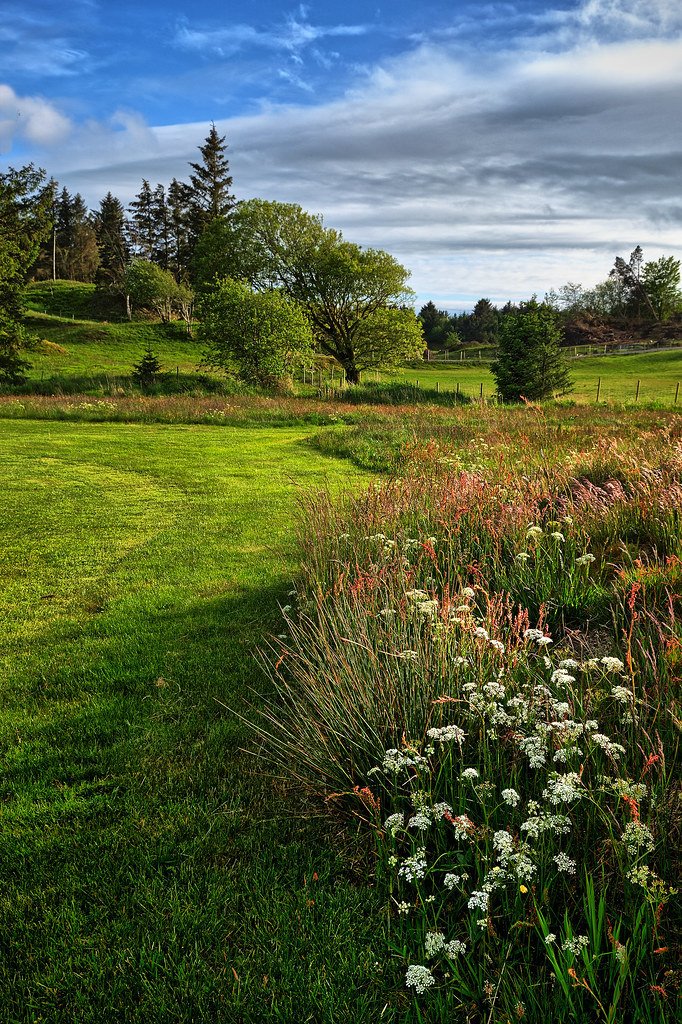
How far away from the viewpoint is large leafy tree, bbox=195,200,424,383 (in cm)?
→ 3978

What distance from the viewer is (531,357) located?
29.5m

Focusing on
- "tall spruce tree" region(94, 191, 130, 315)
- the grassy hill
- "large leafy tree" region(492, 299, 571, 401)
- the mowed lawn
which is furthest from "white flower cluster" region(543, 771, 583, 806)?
"tall spruce tree" region(94, 191, 130, 315)

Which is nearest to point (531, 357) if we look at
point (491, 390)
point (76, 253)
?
point (491, 390)

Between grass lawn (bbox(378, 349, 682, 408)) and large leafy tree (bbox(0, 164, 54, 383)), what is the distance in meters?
23.3

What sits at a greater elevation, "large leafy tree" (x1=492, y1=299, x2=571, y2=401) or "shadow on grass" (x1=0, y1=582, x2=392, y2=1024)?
"large leafy tree" (x1=492, y1=299, x2=571, y2=401)

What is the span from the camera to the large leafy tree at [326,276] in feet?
131

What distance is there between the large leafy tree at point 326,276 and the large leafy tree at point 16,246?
33.4ft

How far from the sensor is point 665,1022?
192 centimetres

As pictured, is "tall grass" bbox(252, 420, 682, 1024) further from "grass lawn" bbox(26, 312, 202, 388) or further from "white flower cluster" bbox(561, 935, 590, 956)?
"grass lawn" bbox(26, 312, 202, 388)

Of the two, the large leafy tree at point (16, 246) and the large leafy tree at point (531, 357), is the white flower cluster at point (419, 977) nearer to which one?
the large leafy tree at point (531, 357)

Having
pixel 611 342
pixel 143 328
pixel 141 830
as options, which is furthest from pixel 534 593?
pixel 611 342

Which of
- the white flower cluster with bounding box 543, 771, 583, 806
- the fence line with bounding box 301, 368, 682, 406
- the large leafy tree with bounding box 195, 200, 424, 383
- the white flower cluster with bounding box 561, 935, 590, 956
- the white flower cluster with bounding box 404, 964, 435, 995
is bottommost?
the white flower cluster with bounding box 404, 964, 435, 995

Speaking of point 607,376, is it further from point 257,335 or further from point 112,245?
point 112,245

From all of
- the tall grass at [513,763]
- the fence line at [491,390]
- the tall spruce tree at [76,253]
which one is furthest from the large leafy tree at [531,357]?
the tall spruce tree at [76,253]
